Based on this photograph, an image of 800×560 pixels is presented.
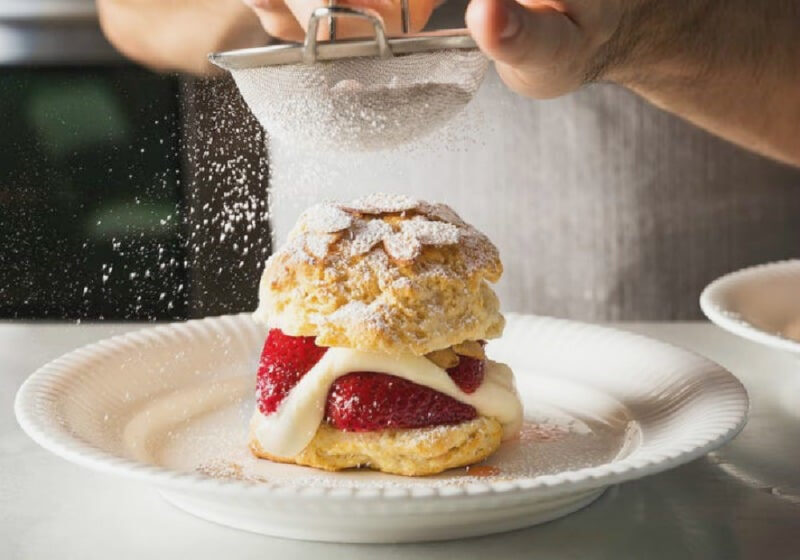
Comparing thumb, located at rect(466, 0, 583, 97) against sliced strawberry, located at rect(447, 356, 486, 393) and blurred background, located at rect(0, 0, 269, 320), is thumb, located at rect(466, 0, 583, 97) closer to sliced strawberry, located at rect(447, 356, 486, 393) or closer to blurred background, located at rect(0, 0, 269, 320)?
sliced strawberry, located at rect(447, 356, 486, 393)

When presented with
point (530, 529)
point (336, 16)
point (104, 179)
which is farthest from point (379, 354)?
point (104, 179)

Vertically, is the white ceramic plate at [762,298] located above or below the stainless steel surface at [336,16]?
below

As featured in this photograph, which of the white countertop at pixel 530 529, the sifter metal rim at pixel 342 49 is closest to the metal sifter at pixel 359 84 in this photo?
the sifter metal rim at pixel 342 49

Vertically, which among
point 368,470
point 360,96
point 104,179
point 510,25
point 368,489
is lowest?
point 104,179

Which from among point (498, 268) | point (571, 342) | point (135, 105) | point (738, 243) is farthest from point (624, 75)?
point (135, 105)

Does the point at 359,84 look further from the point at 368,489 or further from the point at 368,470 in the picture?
the point at 368,489

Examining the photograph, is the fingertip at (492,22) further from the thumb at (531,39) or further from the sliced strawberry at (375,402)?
the sliced strawberry at (375,402)

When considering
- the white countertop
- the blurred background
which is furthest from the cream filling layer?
the blurred background
